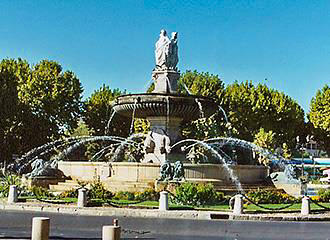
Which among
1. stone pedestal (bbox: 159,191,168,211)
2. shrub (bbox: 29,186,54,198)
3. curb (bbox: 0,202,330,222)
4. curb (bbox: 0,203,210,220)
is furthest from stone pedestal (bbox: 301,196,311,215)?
shrub (bbox: 29,186,54,198)

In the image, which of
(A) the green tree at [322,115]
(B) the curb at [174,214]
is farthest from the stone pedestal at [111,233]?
(A) the green tree at [322,115]

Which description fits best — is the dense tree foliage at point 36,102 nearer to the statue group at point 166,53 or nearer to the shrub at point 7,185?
the statue group at point 166,53

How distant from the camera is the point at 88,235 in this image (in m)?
12.5

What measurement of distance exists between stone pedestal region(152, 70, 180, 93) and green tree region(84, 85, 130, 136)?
75.6 feet

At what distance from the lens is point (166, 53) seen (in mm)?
30719

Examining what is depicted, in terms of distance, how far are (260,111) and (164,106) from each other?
27.5 metres

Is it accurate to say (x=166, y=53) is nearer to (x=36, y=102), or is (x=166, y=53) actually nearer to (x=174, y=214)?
(x=174, y=214)

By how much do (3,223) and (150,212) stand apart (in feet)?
16.2

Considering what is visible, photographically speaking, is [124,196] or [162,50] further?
[162,50]

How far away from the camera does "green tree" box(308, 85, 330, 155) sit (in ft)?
173

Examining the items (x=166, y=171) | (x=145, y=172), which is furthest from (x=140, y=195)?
(x=145, y=172)

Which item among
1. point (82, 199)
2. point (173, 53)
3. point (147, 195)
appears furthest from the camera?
point (173, 53)

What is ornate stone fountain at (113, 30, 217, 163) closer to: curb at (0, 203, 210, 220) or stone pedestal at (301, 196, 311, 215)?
curb at (0, 203, 210, 220)

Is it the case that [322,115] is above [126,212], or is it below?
above
